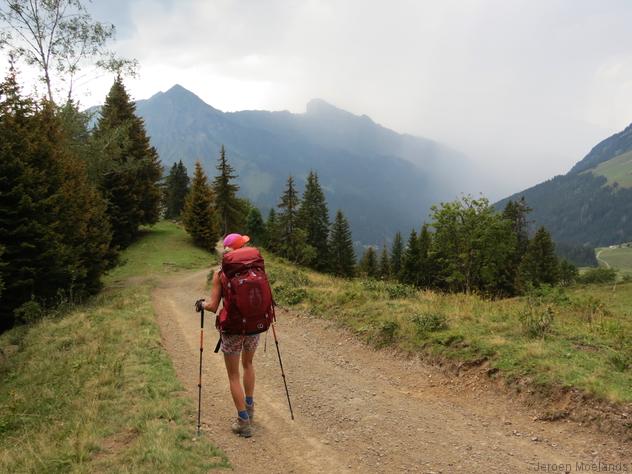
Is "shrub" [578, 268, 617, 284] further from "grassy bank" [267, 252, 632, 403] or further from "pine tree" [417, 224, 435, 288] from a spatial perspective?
"grassy bank" [267, 252, 632, 403]

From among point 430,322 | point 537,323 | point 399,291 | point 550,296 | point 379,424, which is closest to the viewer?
point 379,424

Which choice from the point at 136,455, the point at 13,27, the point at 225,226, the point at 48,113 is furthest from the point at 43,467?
the point at 225,226

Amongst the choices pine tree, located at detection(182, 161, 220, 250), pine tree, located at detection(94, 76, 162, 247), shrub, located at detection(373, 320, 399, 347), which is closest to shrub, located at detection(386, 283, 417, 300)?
shrub, located at detection(373, 320, 399, 347)

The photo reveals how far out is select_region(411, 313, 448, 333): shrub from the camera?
33.0ft

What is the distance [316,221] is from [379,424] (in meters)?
60.3

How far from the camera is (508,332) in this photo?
9.26 meters

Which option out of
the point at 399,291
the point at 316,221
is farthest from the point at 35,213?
the point at 316,221

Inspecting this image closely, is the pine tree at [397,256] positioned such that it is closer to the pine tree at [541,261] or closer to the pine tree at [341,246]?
the pine tree at [341,246]

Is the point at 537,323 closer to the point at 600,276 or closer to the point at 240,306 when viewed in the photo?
the point at 240,306

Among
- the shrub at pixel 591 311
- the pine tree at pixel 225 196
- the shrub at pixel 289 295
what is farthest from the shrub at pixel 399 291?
the pine tree at pixel 225 196

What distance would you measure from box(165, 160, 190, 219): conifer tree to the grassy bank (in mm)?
64412

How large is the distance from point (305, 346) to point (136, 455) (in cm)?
639

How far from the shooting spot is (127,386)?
7.95 metres

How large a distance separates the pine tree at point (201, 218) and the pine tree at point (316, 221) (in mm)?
20961
